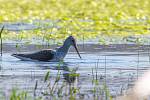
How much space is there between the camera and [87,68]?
12.9 meters

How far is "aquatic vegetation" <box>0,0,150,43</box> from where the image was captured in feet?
62.0

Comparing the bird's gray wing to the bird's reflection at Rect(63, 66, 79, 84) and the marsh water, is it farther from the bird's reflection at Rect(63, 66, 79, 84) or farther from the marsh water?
the bird's reflection at Rect(63, 66, 79, 84)

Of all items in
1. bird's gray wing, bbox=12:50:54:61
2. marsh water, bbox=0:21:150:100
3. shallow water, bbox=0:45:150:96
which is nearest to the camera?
marsh water, bbox=0:21:150:100

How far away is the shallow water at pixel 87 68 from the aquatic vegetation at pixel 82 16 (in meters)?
1.89

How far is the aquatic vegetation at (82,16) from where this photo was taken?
744 inches

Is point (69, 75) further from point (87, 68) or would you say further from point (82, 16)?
point (82, 16)

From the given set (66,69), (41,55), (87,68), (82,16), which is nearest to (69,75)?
(66,69)

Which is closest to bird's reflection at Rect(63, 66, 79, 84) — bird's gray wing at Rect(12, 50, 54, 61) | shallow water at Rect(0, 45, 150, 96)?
shallow water at Rect(0, 45, 150, 96)

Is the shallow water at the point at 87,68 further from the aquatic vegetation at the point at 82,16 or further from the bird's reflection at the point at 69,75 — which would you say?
the aquatic vegetation at the point at 82,16

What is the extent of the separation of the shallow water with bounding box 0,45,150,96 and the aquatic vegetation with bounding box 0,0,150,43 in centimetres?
189

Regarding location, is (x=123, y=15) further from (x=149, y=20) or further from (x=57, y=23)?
(x=57, y=23)

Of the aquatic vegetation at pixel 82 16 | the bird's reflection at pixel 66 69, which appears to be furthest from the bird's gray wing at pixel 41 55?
the aquatic vegetation at pixel 82 16

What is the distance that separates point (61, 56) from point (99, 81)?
10.1 ft

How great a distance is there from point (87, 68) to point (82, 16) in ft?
35.0
